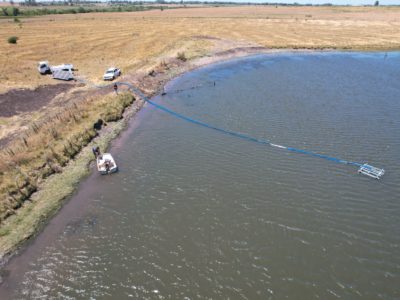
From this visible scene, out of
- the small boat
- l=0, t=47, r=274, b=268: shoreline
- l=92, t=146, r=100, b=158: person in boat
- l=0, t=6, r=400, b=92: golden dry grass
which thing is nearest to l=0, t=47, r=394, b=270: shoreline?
l=0, t=47, r=274, b=268: shoreline

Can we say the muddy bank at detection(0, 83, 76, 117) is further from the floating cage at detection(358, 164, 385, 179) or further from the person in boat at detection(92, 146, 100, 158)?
the floating cage at detection(358, 164, 385, 179)

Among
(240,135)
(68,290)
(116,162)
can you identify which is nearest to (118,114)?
(116,162)

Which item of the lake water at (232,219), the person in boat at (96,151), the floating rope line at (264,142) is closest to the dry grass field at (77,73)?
the person in boat at (96,151)

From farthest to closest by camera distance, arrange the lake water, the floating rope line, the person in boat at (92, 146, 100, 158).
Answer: the person in boat at (92, 146, 100, 158), the floating rope line, the lake water

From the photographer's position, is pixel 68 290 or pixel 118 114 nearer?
pixel 68 290

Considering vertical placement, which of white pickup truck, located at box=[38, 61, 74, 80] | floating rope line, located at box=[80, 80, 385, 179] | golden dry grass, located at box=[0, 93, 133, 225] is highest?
white pickup truck, located at box=[38, 61, 74, 80]

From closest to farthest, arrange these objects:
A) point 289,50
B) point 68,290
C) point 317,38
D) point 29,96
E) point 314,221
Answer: point 68,290 < point 314,221 < point 29,96 < point 289,50 < point 317,38

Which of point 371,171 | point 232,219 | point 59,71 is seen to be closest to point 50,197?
point 232,219

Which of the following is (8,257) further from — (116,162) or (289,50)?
(289,50)
